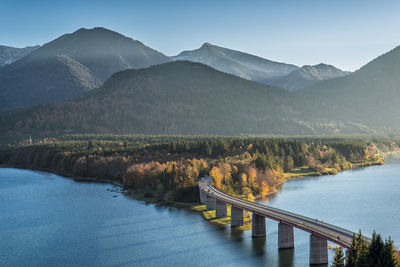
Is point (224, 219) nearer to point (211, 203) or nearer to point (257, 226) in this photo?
→ point (211, 203)

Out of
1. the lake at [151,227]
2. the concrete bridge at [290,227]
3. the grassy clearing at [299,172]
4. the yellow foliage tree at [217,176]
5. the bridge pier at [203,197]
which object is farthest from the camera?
the grassy clearing at [299,172]

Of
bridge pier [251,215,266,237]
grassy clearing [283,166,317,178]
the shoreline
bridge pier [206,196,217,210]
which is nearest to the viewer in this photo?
bridge pier [251,215,266,237]

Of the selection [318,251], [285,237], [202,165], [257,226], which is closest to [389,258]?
[318,251]

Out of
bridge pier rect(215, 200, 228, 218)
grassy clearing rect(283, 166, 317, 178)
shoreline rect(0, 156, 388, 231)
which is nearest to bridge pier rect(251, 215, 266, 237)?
shoreline rect(0, 156, 388, 231)

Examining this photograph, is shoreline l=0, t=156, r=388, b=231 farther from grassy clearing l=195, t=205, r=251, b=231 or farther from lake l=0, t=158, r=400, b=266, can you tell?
lake l=0, t=158, r=400, b=266

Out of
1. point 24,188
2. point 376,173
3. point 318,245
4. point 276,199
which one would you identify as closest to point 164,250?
point 318,245

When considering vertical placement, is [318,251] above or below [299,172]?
below

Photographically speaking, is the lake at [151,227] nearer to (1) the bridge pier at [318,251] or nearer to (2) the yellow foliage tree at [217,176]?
(1) the bridge pier at [318,251]

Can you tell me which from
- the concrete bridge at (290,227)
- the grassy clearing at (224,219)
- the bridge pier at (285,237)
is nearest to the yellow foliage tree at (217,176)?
the grassy clearing at (224,219)
